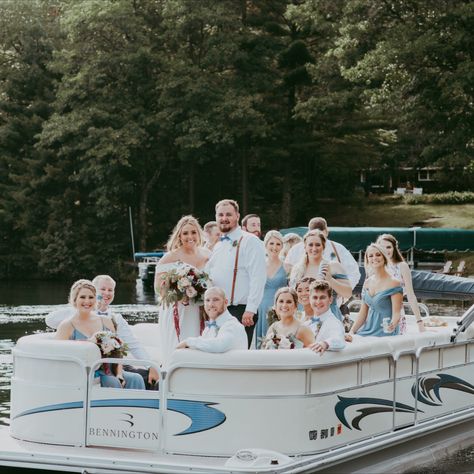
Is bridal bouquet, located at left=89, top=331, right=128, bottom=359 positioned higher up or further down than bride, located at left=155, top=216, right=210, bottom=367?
further down

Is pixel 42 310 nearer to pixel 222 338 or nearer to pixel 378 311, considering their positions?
pixel 378 311

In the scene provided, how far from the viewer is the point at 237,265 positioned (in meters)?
9.11

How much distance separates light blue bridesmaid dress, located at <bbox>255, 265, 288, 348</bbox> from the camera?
1014 cm

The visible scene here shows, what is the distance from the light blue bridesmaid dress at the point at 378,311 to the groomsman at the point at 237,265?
1.64 metres

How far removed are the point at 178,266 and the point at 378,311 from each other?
2.42 metres

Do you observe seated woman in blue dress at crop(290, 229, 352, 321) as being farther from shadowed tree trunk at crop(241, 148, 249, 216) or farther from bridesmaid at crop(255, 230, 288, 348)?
shadowed tree trunk at crop(241, 148, 249, 216)

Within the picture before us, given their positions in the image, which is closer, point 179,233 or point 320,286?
point 320,286

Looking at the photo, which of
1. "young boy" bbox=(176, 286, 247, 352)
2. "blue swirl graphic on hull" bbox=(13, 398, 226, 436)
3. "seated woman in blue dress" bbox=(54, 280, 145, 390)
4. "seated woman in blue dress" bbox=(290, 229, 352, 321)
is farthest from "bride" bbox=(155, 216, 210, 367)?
"seated woman in blue dress" bbox=(290, 229, 352, 321)

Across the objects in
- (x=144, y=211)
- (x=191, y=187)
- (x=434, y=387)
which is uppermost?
(x=191, y=187)

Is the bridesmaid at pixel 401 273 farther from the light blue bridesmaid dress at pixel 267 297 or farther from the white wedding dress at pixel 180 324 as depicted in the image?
the white wedding dress at pixel 180 324

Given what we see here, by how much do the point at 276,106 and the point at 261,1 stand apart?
5.56m

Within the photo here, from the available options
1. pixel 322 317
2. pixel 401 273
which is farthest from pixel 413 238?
pixel 322 317

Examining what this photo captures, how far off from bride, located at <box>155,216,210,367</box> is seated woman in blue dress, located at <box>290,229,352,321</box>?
104 cm

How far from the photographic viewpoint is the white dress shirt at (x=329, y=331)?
811 cm
